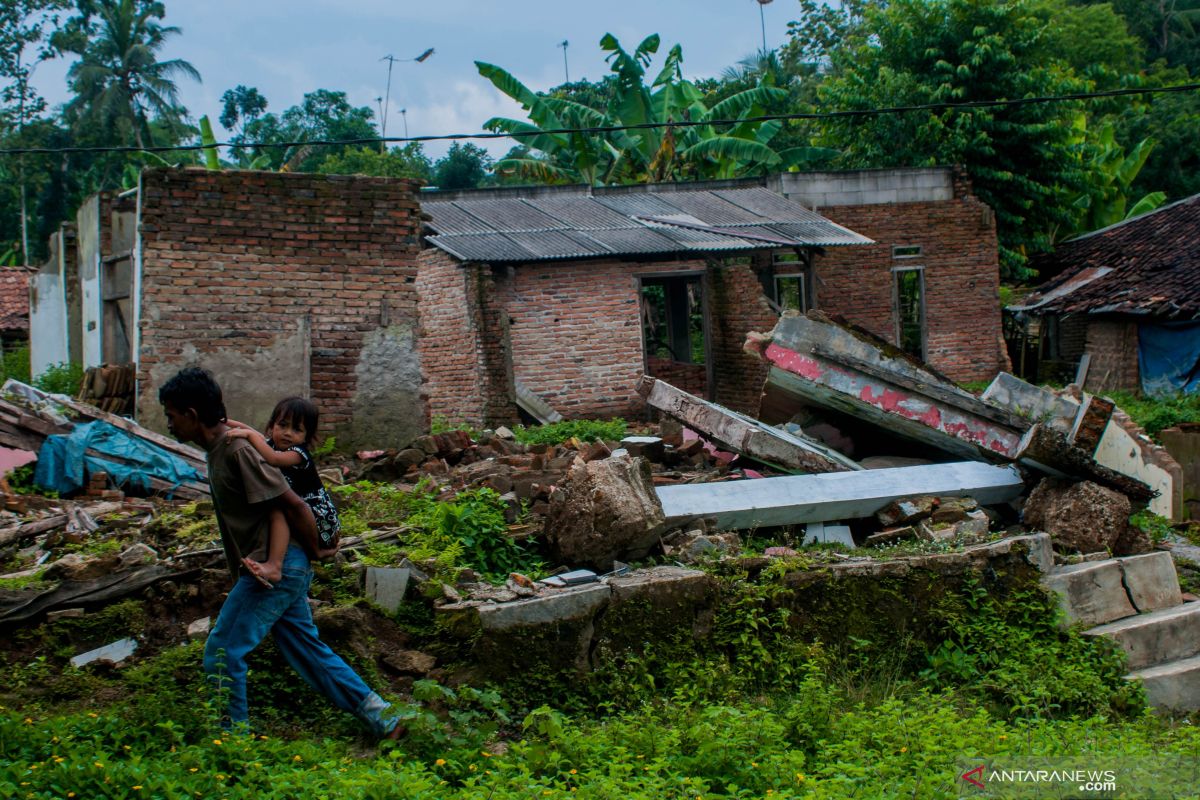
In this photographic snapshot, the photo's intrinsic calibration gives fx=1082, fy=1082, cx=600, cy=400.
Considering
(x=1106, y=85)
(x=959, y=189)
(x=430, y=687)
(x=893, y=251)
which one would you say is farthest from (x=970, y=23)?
(x=430, y=687)

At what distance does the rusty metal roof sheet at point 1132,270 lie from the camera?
18047 mm

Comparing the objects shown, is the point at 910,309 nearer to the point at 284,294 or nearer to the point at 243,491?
the point at 284,294

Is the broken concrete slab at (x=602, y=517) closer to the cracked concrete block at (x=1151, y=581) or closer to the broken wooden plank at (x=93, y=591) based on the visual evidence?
the broken wooden plank at (x=93, y=591)

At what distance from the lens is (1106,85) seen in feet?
90.5

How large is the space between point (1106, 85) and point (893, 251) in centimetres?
1227

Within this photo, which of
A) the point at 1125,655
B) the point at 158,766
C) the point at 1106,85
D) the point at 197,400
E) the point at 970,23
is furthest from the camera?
the point at 1106,85

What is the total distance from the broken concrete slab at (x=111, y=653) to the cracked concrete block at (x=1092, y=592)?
5.19m

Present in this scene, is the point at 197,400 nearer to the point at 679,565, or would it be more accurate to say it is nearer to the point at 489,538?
the point at 489,538

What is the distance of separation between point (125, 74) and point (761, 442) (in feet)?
112

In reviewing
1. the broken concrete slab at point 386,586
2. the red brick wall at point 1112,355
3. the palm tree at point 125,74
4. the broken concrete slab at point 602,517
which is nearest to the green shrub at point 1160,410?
the red brick wall at point 1112,355

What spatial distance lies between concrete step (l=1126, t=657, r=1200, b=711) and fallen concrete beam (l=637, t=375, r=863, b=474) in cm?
263

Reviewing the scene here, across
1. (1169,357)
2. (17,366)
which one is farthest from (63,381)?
(1169,357)

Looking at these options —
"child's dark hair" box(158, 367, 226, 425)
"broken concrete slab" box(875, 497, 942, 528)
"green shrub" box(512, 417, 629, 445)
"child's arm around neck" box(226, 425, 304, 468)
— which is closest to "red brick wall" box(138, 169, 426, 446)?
"green shrub" box(512, 417, 629, 445)

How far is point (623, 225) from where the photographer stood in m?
16.5
